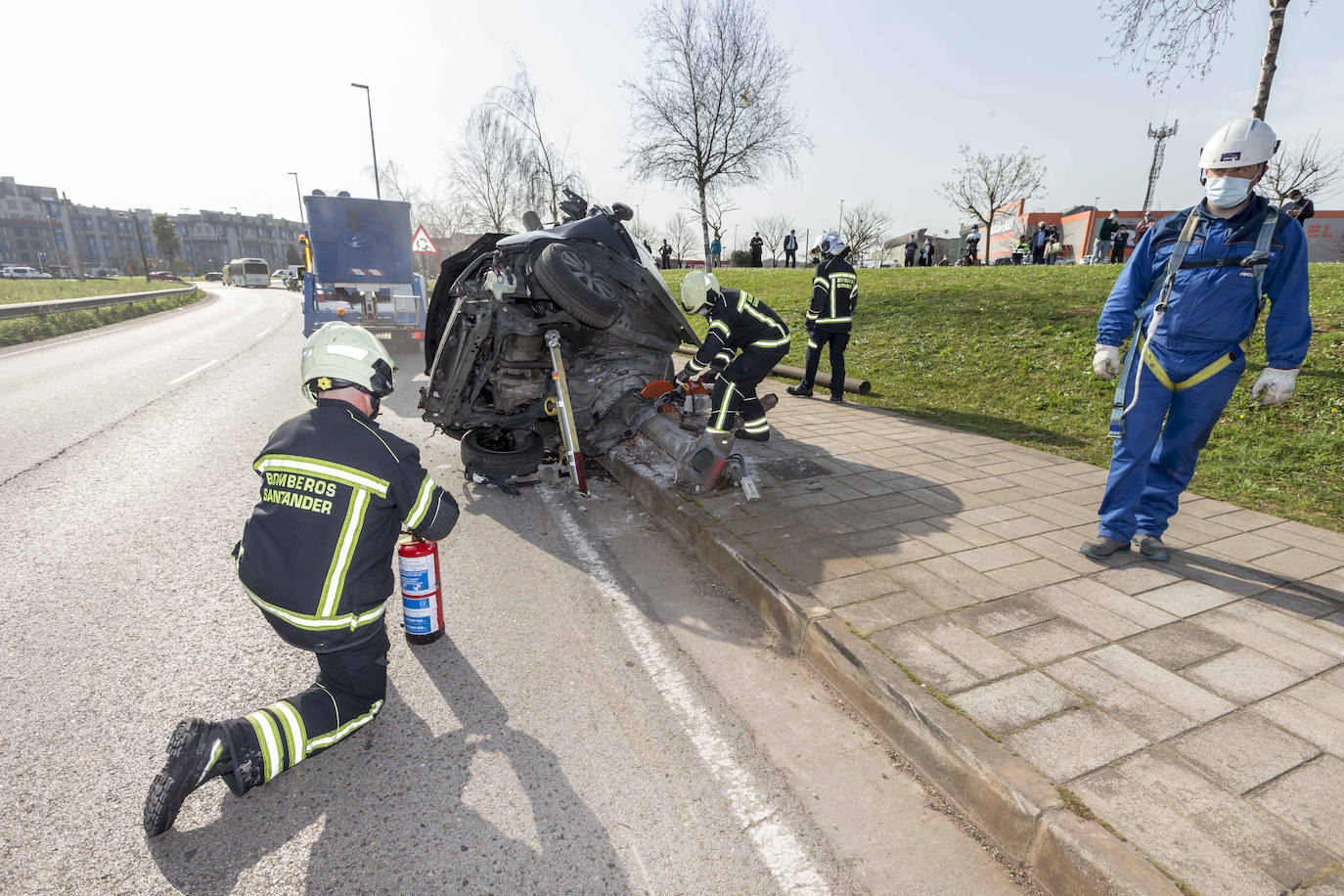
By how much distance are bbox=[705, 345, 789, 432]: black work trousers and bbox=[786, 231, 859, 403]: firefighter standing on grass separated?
2274 millimetres

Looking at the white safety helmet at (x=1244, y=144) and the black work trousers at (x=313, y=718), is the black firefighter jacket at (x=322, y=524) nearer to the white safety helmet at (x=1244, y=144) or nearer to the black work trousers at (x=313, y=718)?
the black work trousers at (x=313, y=718)

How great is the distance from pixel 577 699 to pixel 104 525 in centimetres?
398

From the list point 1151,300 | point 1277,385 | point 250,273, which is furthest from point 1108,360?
point 250,273

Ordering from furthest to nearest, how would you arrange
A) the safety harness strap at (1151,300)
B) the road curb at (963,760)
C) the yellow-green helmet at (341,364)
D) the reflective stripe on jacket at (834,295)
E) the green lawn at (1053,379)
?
the reflective stripe on jacket at (834,295), the green lawn at (1053,379), the safety harness strap at (1151,300), the yellow-green helmet at (341,364), the road curb at (963,760)

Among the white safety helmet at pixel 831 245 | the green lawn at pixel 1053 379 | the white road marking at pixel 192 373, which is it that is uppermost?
the white safety helmet at pixel 831 245

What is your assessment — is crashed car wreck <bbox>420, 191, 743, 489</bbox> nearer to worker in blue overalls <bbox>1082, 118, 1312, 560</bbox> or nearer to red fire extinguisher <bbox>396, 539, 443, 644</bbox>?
red fire extinguisher <bbox>396, 539, 443, 644</bbox>

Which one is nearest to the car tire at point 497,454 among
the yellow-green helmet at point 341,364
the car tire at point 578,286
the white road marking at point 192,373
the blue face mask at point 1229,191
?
the car tire at point 578,286

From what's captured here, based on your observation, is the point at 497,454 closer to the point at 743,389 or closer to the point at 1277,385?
the point at 743,389

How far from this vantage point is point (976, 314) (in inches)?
408

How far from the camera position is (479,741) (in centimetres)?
256

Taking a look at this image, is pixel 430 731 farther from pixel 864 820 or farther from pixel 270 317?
pixel 270 317

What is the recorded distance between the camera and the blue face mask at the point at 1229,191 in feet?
11.0

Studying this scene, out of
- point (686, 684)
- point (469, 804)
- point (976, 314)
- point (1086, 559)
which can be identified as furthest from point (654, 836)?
point (976, 314)

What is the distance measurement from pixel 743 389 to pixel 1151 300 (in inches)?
120
